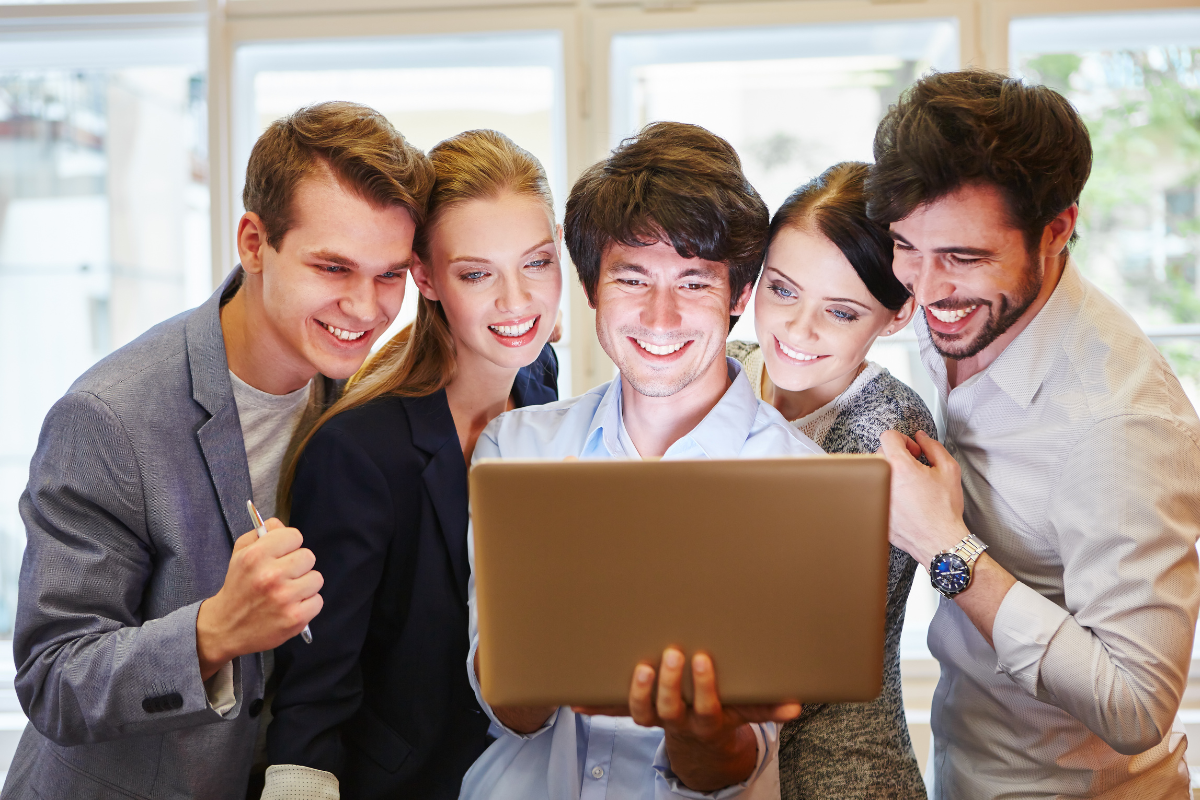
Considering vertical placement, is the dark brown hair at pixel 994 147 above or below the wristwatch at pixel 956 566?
above

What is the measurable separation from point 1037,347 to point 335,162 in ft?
4.24

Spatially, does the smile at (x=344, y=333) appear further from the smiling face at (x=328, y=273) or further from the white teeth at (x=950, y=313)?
the white teeth at (x=950, y=313)

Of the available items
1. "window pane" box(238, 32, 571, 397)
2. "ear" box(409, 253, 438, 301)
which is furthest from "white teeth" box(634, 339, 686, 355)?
"window pane" box(238, 32, 571, 397)

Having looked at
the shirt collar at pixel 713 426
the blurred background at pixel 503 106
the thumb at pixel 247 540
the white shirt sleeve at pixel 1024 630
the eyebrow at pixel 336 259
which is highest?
the blurred background at pixel 503 106

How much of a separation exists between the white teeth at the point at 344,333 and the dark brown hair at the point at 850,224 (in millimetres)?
820

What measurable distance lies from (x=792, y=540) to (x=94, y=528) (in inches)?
46.6

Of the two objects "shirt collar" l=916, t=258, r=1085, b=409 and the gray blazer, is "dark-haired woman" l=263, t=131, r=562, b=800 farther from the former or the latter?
"shirt collar" l=916, t=258, r=1085, b=409

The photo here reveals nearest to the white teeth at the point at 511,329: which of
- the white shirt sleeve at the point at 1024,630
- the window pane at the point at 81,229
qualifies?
the white shirt sleeve at the point at 1024,630

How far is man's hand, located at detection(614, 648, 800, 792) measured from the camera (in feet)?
3.59

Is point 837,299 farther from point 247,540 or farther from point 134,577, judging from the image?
point 134,577

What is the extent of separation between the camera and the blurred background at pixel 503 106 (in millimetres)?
2695

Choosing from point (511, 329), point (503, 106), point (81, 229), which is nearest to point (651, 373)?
point (511, 329)

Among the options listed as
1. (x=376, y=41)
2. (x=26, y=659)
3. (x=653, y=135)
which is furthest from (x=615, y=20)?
(x=26, y=659)

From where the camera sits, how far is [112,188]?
10.2 feet
